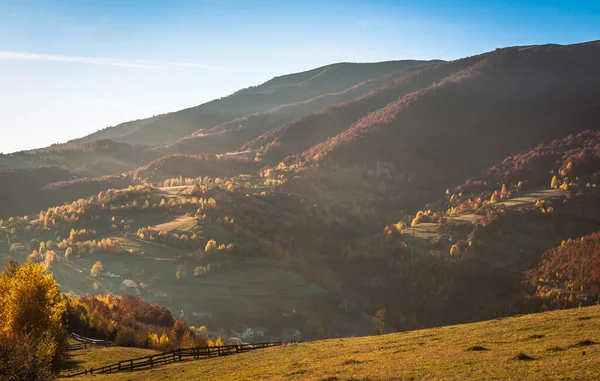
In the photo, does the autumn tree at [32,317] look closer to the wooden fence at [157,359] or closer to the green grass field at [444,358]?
the wooden fence at [157,359]

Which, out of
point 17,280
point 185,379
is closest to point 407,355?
point 185,379

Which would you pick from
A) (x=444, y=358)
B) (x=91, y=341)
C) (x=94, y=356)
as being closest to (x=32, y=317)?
(x=94, y=356)

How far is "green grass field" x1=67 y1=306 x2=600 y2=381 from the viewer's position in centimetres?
3419

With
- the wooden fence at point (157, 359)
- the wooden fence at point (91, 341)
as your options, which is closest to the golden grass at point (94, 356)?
the wooden fence at point (91, 341)

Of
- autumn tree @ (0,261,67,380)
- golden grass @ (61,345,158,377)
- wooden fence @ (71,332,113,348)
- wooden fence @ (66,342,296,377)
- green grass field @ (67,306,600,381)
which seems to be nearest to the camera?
green grass field @ (67,306,600,381)

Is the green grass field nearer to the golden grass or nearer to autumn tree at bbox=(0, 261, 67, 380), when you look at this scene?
the golden grass

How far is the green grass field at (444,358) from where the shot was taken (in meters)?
34.2

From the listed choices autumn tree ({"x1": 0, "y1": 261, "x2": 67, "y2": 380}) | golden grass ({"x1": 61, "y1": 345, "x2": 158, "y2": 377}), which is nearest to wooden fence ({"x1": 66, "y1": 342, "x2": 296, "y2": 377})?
golden grass ({"x1": 61, "y1": 345, "x2": 158, "y2": 377})

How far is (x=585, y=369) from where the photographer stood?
31.0 meters

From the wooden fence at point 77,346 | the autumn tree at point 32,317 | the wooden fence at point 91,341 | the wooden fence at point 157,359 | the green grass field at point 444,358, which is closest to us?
the green grass field at point 444,358

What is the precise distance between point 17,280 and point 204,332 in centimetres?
12821

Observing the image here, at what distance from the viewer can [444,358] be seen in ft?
137

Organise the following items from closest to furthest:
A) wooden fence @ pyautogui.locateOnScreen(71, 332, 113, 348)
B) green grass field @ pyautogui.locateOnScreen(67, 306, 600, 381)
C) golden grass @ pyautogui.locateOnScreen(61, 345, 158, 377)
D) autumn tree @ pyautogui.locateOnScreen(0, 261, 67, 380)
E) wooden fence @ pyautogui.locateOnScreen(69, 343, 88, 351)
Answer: green grass field @ pyautogui.locateOnScreen(67, 306, 600, 381) < autumn tree @ pyautogui.locateOnScreen(0, 261, 67, 380) < golden grass @ pyautogui.locateOnScreen(61, 345, 158, 377) < wooden fence @ pyautogui.locateOnScreen(69, 343, 88, 351) < wooden fence @ pyautogui.locateOnScreen(71, 332, 113, 348)

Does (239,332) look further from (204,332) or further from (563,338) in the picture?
(563,338)
